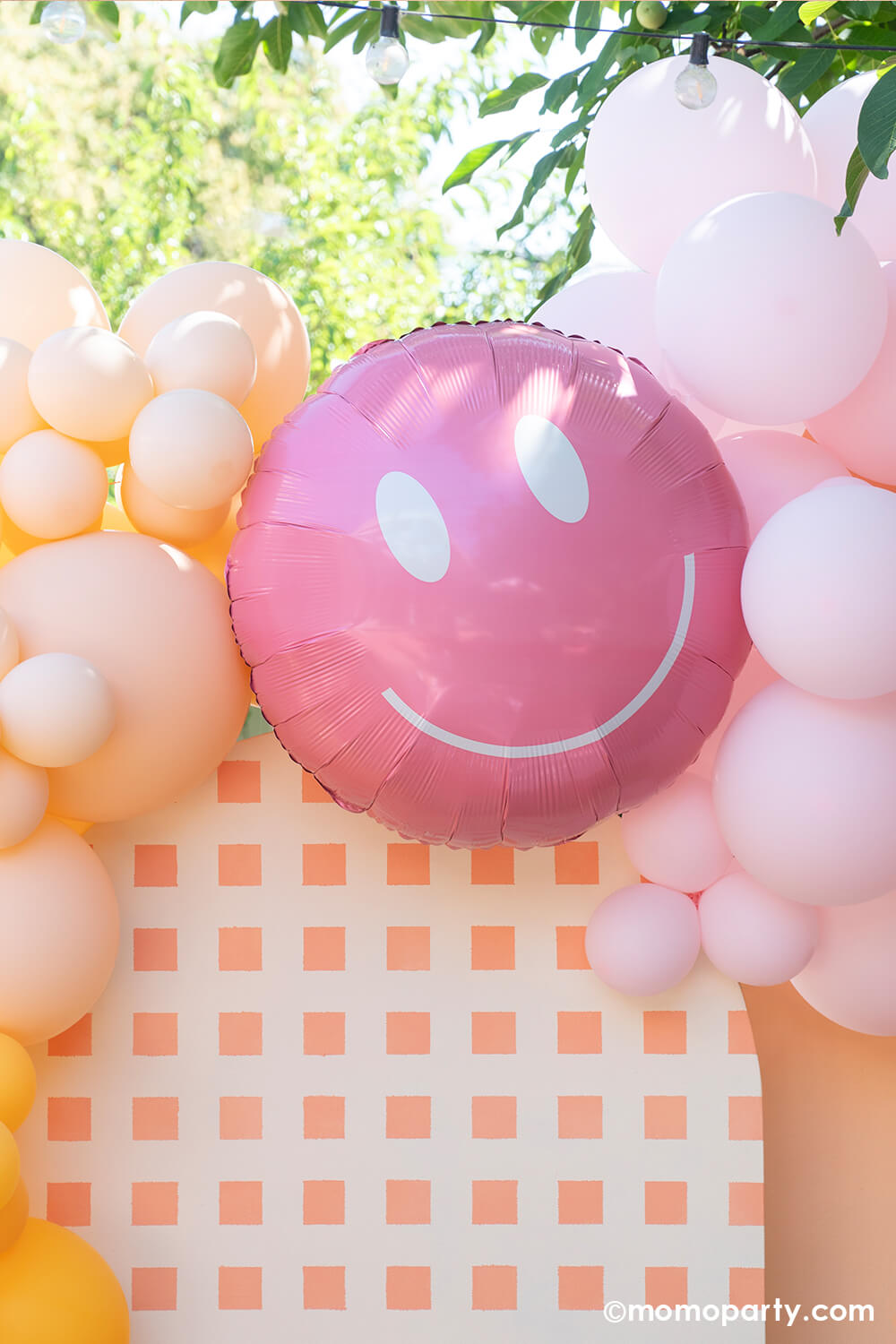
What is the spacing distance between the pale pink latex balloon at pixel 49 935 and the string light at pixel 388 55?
1162 millimetres

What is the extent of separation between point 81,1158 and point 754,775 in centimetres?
120

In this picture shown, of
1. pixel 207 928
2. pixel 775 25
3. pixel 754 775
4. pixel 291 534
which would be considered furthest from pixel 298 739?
pixel 775 25

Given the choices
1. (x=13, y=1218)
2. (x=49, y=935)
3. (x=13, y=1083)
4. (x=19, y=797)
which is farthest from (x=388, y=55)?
(x=13, y=1218)

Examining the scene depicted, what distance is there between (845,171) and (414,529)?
1.05 m

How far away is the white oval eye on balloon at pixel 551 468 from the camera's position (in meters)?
1.48

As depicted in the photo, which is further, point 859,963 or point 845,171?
point 845,171

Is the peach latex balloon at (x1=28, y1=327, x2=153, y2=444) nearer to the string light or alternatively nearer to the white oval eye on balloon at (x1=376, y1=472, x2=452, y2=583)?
the white oval eye on balloon at (x1=376, y1=472, x2=452, y2=583)

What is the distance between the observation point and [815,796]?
4.92 ft

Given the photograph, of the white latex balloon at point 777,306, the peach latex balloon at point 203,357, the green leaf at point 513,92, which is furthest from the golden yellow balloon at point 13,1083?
the green leaf at point 513,92

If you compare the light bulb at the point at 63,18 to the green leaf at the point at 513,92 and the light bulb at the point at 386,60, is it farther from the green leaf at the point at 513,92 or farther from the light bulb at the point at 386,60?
the green leaf at the point at 513,92

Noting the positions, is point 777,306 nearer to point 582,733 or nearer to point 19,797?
point 582,733

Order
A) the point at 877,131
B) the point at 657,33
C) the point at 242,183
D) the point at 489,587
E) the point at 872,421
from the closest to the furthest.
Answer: the point at 877,131 → the point at 489,587 → the point at 872,421 → the point at 657,33 → the point at 242,183

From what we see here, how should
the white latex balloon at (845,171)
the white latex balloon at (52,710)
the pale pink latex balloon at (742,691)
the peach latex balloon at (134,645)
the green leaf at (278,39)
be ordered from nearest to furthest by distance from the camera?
the white latex balloon at (52,710)
the peach latex balloon at (134,645)
the pale pink latex balloon at (742,691)
the white latex balloon at (845,171)
the green leaf at (278,39)

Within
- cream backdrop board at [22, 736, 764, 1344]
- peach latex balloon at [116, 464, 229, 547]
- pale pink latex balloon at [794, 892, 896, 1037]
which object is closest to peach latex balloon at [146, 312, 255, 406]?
peach latex balloon at [116, 464, 229, 547]
